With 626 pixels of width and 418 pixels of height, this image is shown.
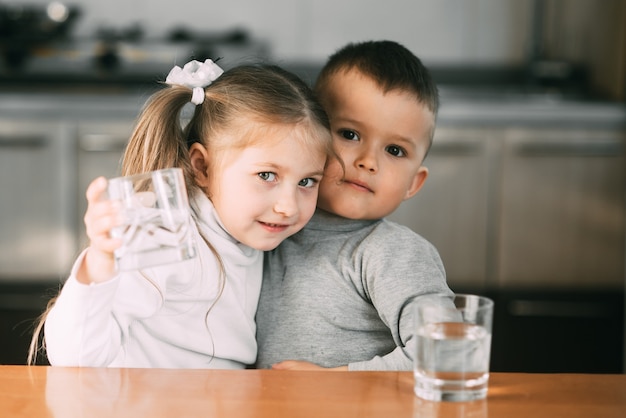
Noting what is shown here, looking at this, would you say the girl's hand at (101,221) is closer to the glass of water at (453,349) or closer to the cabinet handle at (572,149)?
the glass of water at (453,349)

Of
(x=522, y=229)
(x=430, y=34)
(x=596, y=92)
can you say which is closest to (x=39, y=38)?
(x=430, y=34)

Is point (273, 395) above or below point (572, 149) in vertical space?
above

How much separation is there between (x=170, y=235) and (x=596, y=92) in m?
3.43

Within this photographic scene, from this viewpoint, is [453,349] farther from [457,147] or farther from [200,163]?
[457,147]

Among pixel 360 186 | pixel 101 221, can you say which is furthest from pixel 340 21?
pixel 101 221

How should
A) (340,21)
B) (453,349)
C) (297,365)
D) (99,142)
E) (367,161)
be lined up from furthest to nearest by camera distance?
(340,21) → (99,142) → (367,161) → (297,365) → (453,349)

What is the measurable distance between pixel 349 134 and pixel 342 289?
0.79 ft

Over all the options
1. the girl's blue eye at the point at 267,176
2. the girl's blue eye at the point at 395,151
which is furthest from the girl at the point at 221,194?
the girl's blue eye at the point at 395,151

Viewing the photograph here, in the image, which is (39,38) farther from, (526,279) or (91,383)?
(91,383)

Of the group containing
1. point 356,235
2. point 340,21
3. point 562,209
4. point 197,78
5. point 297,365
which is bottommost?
point 562,209

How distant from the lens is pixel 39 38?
378 centimetres

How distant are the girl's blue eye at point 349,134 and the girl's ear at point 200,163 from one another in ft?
0.69

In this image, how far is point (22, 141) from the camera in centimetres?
329

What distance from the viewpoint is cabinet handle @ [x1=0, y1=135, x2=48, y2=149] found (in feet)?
Result: 10.8
